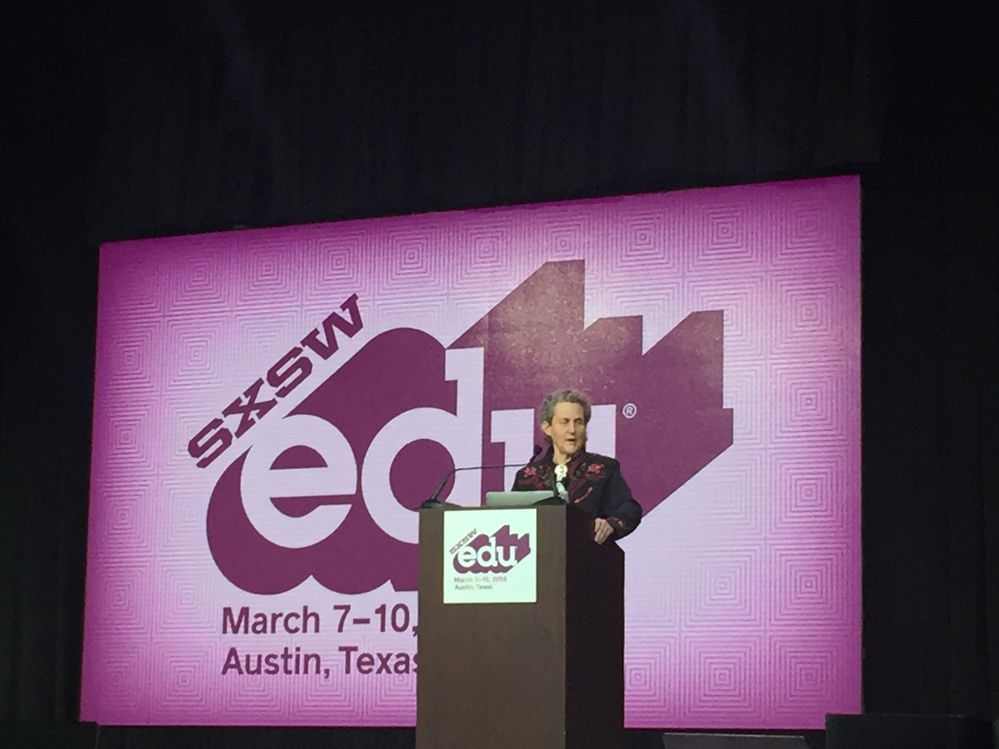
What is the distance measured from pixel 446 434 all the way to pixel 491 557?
2.89 m

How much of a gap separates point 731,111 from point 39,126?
3265 mm

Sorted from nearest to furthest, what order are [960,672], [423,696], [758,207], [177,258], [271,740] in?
[423,696], [960,672], [758,207], [271,740], [177,258]

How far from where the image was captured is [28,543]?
701cm

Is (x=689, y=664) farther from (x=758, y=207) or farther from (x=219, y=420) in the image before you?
(x=219, y=420)

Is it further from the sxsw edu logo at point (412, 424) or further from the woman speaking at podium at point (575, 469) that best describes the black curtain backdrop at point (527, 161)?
the woman speaking at podium at point (575, 469)

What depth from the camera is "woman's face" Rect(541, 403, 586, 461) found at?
425cm

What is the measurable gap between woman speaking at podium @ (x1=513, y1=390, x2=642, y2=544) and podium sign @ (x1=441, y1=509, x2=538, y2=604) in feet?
2.35

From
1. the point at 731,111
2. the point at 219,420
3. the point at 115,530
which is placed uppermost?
the point at 731,111

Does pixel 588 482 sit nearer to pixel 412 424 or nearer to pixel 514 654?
pixel 514 654

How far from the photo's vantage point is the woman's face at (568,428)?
4.25 m

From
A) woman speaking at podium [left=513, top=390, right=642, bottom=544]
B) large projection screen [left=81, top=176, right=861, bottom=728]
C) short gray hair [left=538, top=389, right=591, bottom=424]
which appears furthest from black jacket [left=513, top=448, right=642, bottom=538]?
large projection screen [left=81, top=176, right=861, bottom=728]

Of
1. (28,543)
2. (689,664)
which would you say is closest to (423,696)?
(689,664)

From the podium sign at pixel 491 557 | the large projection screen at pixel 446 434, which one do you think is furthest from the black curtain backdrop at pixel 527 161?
the podium sign at pixel 491 557

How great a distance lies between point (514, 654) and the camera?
11.2 ft
